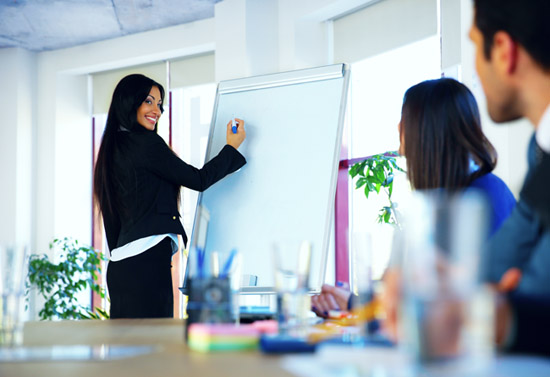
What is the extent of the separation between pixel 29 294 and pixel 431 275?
5.65 m

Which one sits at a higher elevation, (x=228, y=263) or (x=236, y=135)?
(x=236, y=135)

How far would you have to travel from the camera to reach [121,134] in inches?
114

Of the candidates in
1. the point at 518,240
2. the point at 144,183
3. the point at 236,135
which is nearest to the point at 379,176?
the point at 236,135

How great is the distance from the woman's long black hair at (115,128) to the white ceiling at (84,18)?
206 centimetres

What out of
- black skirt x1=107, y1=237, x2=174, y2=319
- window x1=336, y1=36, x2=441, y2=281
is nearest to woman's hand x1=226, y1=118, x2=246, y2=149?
black skirt x1=107, y1=237, x2=174, y2=319

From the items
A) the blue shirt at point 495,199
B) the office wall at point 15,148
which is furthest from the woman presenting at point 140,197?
the office wall at point 15,148

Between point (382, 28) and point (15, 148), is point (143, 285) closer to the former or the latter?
point (382, 28)

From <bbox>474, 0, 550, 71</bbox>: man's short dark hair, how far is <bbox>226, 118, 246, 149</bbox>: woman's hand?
2228mm

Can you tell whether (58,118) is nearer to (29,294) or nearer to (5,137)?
(5,137)

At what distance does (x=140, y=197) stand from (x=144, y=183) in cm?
6

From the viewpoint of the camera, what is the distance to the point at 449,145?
1724mm

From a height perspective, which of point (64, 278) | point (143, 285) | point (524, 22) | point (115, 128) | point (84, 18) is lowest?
point (64, 278)

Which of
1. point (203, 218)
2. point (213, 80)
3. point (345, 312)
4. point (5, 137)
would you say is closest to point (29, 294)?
point (5, 137)

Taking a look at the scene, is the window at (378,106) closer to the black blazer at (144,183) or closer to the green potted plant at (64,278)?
the black blazer at (144,183)
